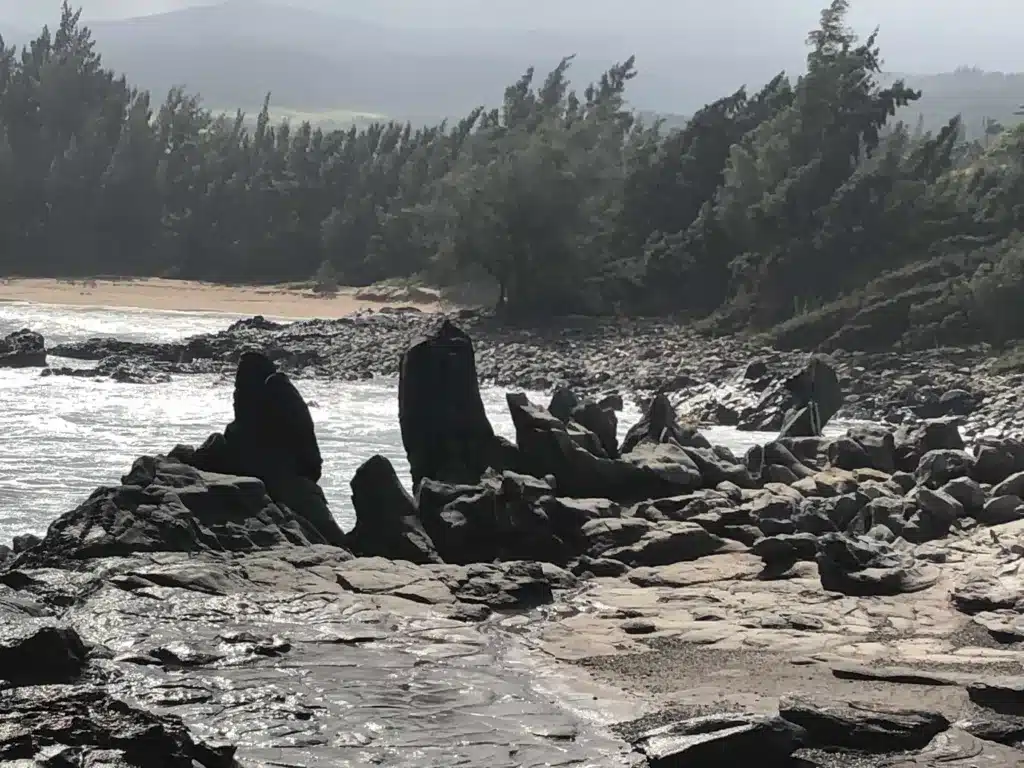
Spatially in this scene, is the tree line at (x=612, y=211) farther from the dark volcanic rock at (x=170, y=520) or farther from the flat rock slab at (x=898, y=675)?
the flat rock slab at (x=898, y=675)

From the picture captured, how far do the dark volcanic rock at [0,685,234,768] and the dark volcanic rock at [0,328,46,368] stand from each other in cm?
3593

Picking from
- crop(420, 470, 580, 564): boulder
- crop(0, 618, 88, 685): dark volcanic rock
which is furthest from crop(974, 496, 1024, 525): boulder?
crop(0, 618, 88, 685): dark volcanic rock

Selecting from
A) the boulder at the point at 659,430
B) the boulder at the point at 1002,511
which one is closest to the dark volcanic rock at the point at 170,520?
the boulder at the point at 659,430

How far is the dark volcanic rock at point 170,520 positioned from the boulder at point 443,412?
3.49m

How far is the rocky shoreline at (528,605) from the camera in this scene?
9930 millimetres

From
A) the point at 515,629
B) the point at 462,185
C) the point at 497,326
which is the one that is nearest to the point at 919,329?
the point at 497,326

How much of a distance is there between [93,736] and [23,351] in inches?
1486

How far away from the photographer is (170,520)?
50.0 ft

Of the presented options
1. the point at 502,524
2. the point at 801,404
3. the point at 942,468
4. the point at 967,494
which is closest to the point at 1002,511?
the point at 967,494

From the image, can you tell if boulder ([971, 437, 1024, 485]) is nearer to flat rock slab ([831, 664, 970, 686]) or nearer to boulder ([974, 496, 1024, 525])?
boulder ([974, 496, 1024, 525])

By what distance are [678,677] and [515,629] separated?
2.21 metres

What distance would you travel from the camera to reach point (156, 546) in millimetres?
14828

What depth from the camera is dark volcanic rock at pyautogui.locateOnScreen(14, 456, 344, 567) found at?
1476 cm

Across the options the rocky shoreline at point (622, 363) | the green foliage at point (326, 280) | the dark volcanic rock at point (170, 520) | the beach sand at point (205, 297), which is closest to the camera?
the dark volcanic rock at point (170, 520)
